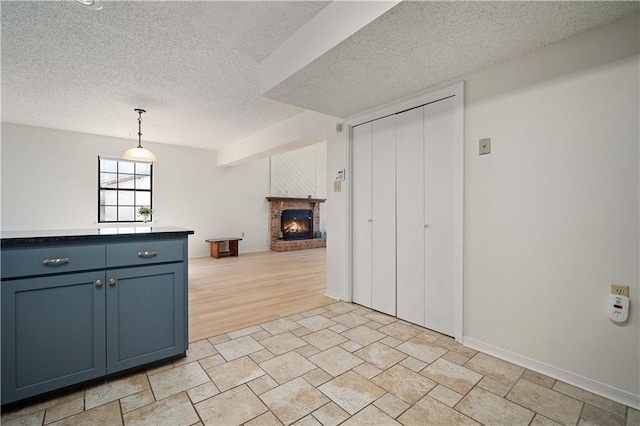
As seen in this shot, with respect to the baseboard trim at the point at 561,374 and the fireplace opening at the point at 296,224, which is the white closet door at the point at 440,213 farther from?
the fireplace opening at the point at 296,224

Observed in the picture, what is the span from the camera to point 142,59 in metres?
2.74

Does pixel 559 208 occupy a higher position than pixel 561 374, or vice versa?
pixel 559 208

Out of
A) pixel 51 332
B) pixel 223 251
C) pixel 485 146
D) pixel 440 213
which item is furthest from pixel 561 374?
pixel 223 251

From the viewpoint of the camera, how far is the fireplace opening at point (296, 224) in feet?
28.0

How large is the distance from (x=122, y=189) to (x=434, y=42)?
6.42m

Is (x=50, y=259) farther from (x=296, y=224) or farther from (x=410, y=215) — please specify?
(x=296, y=224)

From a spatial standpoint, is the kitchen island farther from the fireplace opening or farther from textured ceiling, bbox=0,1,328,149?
the fireplace opening

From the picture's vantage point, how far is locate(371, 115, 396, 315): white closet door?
3035 mm

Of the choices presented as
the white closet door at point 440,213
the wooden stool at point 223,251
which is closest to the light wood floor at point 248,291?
the wooden stool at point 223,251

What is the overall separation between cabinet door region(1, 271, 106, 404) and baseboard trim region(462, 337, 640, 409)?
2711 mm

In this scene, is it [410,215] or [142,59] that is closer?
[142,59]

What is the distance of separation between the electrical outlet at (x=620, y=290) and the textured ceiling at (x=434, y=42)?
1.60 meters

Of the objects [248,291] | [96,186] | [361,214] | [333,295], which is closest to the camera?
[361,214]

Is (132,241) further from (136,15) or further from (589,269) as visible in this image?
(589,269)
